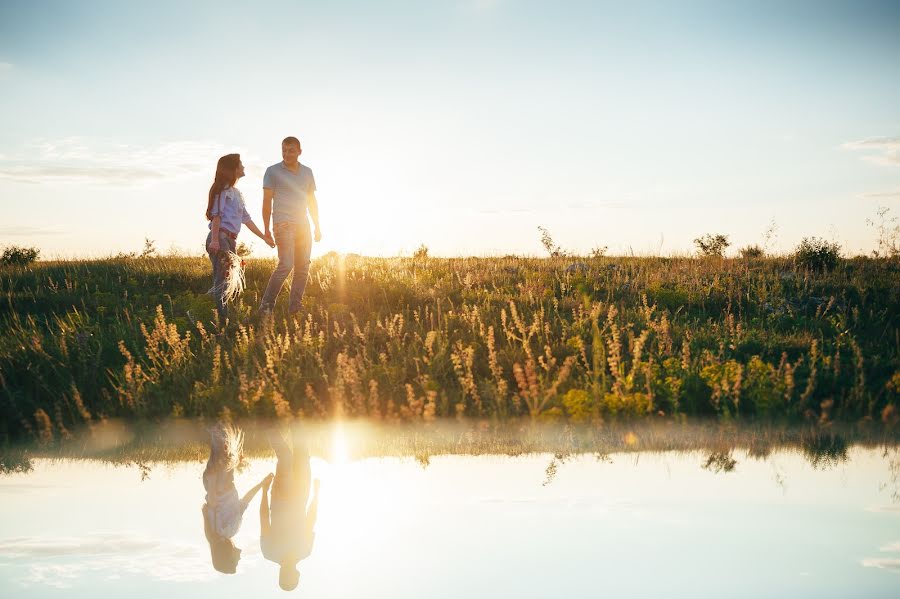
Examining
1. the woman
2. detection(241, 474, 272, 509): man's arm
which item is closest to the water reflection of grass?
detection(241, 474, 272, 509): man's arm

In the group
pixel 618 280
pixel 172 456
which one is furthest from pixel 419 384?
pixel 618 280

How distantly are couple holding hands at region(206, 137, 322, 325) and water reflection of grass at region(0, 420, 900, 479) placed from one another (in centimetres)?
427

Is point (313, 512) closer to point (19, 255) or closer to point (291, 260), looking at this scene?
point (291, 260)

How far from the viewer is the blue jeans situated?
10.8 metres

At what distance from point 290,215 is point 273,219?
0.27m

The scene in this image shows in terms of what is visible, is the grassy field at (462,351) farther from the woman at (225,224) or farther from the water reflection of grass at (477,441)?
the woman at (225,224)

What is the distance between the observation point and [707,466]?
5.36 metres

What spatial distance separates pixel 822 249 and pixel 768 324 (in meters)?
6.42

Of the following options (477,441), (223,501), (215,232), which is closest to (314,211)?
(215,232)

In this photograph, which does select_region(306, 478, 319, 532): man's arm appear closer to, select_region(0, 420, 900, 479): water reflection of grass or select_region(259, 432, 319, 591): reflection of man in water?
select_region(259, 432, 319, 591): reflection of man in water

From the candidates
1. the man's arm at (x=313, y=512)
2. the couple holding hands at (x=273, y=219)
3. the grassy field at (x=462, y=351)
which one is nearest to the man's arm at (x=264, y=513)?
the man's arm at (x=313, y=512)

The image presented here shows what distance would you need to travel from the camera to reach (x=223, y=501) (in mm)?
4633

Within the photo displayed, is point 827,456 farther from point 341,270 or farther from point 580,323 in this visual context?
point 341,270

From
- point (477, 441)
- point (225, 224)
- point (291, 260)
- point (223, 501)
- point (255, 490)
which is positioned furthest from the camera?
point (291, 260)
